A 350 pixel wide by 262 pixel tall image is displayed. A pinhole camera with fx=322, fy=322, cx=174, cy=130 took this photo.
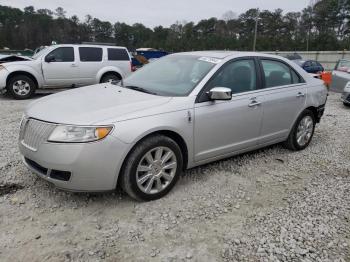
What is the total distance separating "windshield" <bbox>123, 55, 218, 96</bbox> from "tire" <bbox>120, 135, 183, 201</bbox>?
672mm

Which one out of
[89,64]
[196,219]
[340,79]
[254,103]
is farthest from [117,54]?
[196,219]

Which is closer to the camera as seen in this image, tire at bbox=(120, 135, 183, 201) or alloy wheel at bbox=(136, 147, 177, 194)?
tire at bbox=(120, 135, 183, 201)

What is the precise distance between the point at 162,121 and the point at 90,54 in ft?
27.5

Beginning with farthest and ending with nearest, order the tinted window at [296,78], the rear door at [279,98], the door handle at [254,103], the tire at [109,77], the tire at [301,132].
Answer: the tire at [109,77] < the tire at [301,132] < the tinted window at [296,78] < the rear door at [279,98] < the door handle at [254,103]

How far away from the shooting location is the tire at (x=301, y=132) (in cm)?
502

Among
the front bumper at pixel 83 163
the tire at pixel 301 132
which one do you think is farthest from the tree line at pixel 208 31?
the front bumper at pixel 83 163

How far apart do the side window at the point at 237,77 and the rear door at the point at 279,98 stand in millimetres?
220

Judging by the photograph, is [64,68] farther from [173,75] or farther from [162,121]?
Answer: [162,121]

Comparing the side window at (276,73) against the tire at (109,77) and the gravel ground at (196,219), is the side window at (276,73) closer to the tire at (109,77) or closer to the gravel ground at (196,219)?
the gravel ground at (196,219)

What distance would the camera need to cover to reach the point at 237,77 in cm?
416

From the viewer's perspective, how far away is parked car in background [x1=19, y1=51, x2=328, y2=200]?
300 centimetres

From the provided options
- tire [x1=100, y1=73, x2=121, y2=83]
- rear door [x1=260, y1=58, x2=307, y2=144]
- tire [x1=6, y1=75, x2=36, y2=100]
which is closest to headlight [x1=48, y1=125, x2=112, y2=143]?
rear door [x1=260, y1=58, x2=307, y2=144]

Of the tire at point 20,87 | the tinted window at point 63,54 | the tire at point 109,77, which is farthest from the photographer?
the tire at point 109,77

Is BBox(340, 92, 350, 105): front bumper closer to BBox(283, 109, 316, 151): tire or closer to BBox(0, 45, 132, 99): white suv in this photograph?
BBox(283, 109, 316, 151): tire
